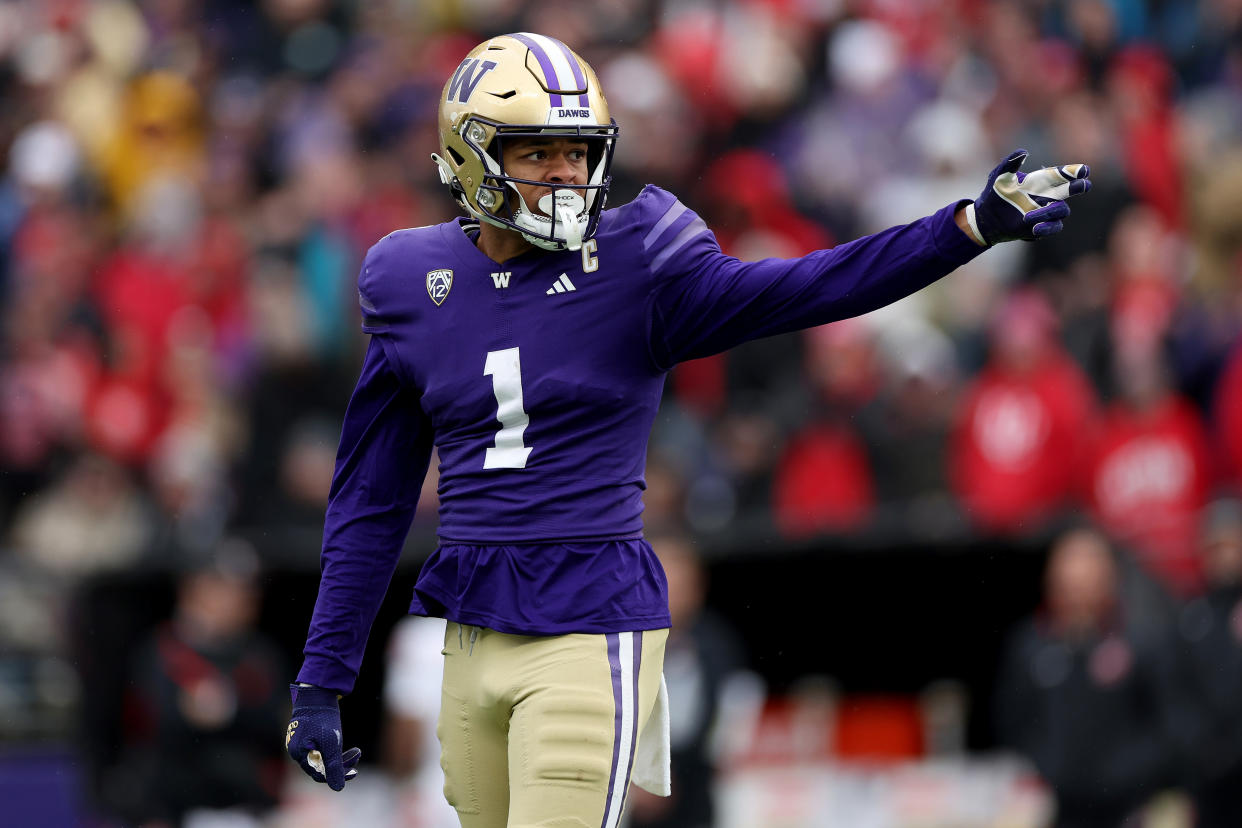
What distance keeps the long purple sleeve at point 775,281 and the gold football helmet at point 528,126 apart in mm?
201

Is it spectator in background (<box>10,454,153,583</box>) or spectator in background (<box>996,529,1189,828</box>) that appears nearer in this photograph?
spectator in background (<box>996,529,1189,828</box>)

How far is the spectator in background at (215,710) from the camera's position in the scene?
9242 mm

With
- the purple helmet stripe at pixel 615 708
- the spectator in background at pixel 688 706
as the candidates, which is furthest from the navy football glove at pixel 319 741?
the spectator in background at pixel 688 706

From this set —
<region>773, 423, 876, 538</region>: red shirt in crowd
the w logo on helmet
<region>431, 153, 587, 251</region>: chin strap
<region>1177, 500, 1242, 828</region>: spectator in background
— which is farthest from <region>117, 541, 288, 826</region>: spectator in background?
<region>431, 153, 587, 251</region>: chin strap

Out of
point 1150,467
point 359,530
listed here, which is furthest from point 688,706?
point 359,530

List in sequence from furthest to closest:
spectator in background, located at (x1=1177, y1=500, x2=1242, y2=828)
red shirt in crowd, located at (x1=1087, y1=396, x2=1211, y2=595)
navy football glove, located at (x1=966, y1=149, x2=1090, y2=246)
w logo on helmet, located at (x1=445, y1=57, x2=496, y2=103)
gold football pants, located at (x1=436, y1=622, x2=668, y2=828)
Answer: red shirt in crowd, located at (x1=1087, y1=396, x2=1211, y2=595), spectator in background, located at (x1=1177, y1=500, x2=1242, y2=828), w logo on helmet, located at (x1=445, y1=57, x2=496, y2=103), gold football pants, located at (x1=436, y1=622, x2=668, y2=828), navy football glove, located at (x1=966, y1=149, x2=1090, y2=246)

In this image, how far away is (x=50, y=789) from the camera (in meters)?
9.88

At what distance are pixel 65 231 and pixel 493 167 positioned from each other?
9831mm

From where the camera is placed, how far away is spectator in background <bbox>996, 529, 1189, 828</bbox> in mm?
8641

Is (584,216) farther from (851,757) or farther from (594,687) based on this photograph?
(851,757)

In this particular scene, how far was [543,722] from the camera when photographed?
4.54 m

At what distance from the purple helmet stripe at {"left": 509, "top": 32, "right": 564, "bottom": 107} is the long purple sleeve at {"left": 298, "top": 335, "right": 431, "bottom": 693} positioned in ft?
2.35

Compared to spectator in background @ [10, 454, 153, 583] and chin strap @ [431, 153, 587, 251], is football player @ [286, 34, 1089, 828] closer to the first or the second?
chin strap @ [431, 153, 587, 251]

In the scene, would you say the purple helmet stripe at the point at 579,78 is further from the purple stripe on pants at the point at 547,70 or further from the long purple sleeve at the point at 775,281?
the long purple sleeve at the point at 775,281
